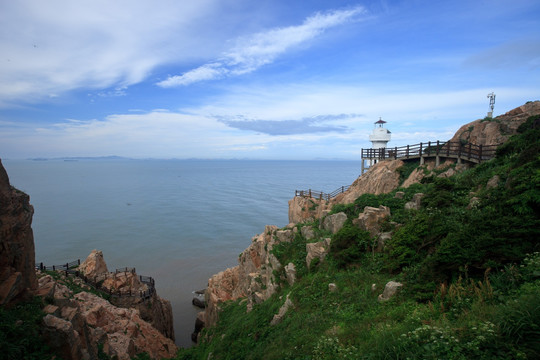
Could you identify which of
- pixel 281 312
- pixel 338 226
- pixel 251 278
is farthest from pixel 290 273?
pixel 251 278

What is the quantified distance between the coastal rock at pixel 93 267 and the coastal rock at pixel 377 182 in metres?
22.5

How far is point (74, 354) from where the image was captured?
9211 millimetres

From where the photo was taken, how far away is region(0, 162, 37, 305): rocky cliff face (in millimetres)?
8992

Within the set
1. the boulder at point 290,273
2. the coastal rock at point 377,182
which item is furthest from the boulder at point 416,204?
the coastal rock at point 377,182

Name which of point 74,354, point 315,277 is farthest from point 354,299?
point 74,354

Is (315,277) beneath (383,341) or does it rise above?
beneath

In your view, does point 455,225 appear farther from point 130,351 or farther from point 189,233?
point 189,233

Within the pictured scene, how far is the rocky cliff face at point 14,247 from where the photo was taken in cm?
899

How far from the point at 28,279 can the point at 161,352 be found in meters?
10.9

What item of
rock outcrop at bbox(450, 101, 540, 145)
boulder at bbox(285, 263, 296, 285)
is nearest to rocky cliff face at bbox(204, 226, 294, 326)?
boulder at bbox(285, 263, 296, 285)

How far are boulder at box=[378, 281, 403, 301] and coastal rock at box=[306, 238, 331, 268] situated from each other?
191 inches

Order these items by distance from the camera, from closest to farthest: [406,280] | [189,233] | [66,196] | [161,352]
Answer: [406,280] < [161,352] < [189,233] < [66,196]

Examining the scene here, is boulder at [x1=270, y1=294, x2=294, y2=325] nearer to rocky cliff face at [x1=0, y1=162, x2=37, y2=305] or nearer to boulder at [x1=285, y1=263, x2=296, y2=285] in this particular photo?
boulder at [x1=285, y1=263, x2=296, y2=285]

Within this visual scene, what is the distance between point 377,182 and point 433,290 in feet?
67.6
